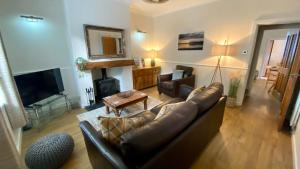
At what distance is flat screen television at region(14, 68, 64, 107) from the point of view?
2264mm

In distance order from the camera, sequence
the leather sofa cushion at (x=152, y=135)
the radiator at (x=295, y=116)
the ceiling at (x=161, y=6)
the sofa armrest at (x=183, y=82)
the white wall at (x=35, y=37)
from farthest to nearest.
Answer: the ceiling at (x=161, y=6), the sofa armrest at (x=183, y=82), the white wall at (x=35, y=37), the radiator at (x=295, y=116), the leather sofa cushion at (x=152, y=135)

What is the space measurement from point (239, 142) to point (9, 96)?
3588mm

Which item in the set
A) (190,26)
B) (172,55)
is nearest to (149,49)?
(172,55)

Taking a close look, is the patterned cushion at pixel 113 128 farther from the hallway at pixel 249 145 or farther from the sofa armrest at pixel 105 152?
the hallway at pixel 249 145

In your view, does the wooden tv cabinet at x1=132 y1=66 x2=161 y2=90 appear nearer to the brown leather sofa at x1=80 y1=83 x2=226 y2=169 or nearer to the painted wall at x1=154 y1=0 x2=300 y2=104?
the painted wall at x1=154 y1=0 x2=300 y2=104

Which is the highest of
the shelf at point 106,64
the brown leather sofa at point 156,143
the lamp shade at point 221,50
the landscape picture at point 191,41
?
the landscape picture at point 191,41

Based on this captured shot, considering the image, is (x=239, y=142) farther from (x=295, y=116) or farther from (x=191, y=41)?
(x=191, y=41)

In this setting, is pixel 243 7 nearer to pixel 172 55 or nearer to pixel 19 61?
pixel 172 55

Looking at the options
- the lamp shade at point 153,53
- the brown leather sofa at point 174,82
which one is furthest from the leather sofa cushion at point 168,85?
A: the lamp shade at point 153,53

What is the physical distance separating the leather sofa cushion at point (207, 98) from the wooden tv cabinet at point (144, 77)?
2.92 meters

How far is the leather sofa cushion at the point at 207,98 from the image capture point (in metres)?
1.57

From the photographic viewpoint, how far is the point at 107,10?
346cm

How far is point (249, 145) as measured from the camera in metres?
2.00

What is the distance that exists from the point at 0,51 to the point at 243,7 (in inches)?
182
